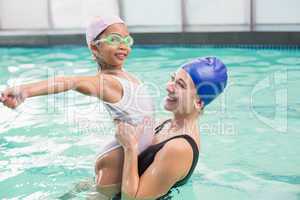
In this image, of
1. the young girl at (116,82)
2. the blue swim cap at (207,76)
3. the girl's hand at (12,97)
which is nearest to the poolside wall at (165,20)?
the blue swim cap at (207,76)

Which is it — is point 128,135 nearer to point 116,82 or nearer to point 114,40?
point 116,82

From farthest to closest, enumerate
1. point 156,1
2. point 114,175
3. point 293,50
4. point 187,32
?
point 156,1, point 187,32, point 293,50, point 114,175

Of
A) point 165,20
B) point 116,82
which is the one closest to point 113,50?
point 116,82

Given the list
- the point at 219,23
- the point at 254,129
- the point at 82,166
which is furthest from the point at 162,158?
the point at 219,23

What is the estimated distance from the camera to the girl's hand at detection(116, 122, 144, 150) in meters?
3.14

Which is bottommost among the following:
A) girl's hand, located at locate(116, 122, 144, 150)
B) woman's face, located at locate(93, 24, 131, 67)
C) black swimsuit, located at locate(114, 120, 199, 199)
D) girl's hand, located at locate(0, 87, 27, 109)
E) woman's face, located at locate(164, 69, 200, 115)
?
black swimsuit, located at locate(114, 120, 199, 199)

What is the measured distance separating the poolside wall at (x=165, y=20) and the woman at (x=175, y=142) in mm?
7753

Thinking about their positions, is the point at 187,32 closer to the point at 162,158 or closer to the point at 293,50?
the point at 293,50

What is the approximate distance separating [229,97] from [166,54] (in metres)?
3.78

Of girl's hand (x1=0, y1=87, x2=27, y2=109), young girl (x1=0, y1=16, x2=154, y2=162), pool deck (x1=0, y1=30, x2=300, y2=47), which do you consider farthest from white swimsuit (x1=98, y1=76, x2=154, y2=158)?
pool deck (x1=0, y1=30, x2=300, y2=47)

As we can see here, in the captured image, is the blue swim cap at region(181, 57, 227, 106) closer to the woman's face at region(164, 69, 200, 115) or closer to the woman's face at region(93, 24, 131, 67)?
the woman's face at region(164, 69, 200, 115)

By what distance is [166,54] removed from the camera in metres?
11.1

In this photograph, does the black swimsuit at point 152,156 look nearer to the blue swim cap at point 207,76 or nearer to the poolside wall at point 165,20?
the blue swim cap at point 207,76

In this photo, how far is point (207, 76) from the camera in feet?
10.3
